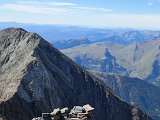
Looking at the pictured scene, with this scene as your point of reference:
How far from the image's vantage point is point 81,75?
13088 cm

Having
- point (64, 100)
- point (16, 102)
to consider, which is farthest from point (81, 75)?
point (16, 102)

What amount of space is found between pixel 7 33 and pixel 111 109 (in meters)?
43.5

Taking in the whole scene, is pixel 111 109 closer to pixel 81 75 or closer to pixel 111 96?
pixel 111 96

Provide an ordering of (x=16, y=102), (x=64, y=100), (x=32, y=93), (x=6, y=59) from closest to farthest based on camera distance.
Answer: (x=16, y=102) < (x=32, y=93) < (x=64, y=100) < (x=6, y=59)

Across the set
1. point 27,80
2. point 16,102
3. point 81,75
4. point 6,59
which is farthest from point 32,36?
point 16,102

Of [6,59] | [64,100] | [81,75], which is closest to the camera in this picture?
[64,100]

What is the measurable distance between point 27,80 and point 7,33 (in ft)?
136

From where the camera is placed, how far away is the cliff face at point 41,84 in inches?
3659

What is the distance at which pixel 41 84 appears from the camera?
102 metres

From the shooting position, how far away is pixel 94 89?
13375 centimetres

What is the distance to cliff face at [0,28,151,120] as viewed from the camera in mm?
92938

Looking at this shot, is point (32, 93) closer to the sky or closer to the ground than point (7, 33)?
closer to the ground

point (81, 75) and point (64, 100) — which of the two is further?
point (81, 75)

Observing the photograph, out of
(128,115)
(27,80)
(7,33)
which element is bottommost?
(128,115)
